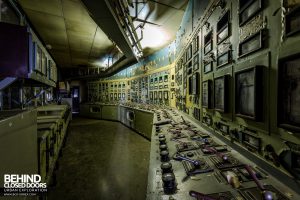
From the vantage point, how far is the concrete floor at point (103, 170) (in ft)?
8.34

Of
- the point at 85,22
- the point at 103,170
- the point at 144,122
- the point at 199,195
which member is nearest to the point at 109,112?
the point at 144,122

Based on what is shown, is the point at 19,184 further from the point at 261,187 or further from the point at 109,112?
the point at 109,112

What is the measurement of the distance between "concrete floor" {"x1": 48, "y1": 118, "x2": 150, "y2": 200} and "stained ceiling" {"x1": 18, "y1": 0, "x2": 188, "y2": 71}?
2860mm

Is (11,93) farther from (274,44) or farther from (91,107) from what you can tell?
(91,107)

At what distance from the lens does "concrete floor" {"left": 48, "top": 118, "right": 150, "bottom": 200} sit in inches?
100

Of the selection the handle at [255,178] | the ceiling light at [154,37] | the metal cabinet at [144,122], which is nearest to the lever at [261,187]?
the handle at [255,178]

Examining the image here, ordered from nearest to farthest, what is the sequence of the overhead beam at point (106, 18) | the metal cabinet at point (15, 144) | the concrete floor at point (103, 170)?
the metal cabinet at point (15, 144) → the concrete floor at point (103, 170) → the overhead beam at point (106, 18)

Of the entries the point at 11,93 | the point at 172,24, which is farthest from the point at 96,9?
the point at 11,93

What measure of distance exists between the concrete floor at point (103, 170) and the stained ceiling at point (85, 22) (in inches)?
113

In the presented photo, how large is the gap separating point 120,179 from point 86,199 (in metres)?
0.67

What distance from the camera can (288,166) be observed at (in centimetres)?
94

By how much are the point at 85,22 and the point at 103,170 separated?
344 centimetres

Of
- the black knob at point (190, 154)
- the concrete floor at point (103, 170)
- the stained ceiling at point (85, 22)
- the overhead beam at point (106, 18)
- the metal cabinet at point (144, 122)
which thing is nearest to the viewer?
the black knob at point (190, 154)

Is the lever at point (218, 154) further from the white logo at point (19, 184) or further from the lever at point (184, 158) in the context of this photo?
the white logo at point (19, 184)
